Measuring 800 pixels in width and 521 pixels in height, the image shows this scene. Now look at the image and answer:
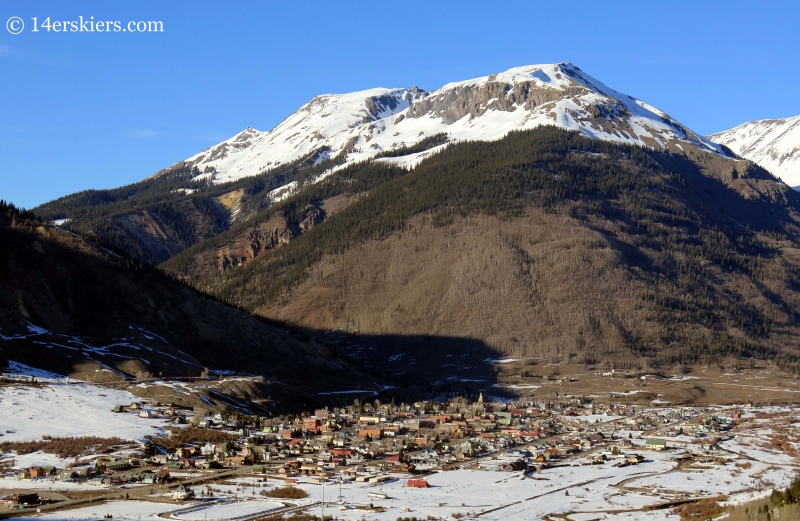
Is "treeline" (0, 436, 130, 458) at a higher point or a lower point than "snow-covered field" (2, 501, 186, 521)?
higher

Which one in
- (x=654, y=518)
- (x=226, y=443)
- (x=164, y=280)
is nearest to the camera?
(x=654, y=518)

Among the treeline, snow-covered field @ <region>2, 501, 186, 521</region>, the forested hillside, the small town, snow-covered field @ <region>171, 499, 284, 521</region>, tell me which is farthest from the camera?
the forested hillside

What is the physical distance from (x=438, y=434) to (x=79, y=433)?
45460mm

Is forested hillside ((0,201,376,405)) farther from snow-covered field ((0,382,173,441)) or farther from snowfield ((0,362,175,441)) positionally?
snow-covered field ((0,382,173,441))

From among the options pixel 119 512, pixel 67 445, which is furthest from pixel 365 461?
pixel 119 512

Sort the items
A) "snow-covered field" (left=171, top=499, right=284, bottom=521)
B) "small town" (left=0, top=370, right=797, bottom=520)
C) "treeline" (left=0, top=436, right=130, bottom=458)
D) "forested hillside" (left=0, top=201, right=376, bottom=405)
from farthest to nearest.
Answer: "forested hillside" (left=0, top=201, right=376, bottom=405), "treeline" (left=0, top=436, right=130, bottom=458), "small town" (left=0, top=370, right=797, bottom=520), "snow-covered field" (left=171, top=499, right=284, bottom=521)

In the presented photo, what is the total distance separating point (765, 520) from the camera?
73312 millimetres

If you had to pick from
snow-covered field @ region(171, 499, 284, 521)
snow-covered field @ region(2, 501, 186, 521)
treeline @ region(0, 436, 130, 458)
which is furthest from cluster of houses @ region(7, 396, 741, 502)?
snow-covered field @ region(171, 499, 284, 521)

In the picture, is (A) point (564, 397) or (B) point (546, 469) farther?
(A) point (564, 397)

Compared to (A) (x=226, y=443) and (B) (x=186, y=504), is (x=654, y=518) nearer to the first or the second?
(B) (x=186, y=504)

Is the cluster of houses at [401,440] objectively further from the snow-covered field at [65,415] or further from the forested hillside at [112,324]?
the forested hillside at [112,324]

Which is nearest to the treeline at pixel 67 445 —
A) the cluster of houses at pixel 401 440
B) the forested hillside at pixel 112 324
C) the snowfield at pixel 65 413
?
the snowfield at pixel 65 413

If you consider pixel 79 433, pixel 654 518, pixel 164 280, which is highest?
pixel 164 280

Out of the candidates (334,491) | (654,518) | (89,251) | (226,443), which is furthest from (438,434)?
(89,251)
